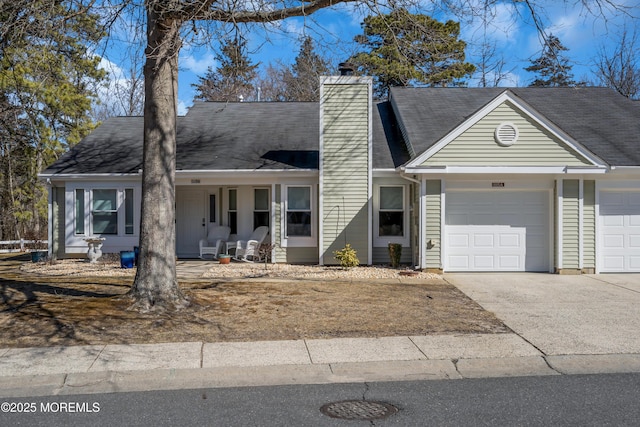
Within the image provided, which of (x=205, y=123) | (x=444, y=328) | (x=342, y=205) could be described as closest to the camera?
(x=444, y=328)

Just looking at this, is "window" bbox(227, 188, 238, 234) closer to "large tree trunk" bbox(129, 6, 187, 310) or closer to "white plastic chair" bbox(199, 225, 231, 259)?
"white plastic chair" bbox(199, 225, 231, 259)

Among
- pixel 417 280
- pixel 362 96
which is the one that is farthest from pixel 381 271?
pixel 362 96

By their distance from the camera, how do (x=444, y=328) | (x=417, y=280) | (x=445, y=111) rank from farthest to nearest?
(x=445, y=111) → (x=417, y=280) → (x=444, y=328)

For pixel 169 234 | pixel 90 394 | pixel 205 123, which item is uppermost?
pixel 205 123

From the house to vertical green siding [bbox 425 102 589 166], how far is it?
2 centimetres

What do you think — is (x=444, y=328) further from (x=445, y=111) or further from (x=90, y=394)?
(x=445, y=111)

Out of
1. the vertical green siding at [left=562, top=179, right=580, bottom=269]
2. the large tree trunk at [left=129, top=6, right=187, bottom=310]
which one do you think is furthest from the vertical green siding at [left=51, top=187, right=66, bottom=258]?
Result: the vertical green siding at [left=562, top=179, right=580, bottom=269]

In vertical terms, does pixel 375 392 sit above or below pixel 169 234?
below

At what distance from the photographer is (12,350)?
7000 mm

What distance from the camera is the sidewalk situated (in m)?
6.02

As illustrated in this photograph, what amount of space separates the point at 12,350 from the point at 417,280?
27.8 ft

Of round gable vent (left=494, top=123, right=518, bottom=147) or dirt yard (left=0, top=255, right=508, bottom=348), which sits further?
round gable vent (left=494, top=123, right=518, bottom=147)

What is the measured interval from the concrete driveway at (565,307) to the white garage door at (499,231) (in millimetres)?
488

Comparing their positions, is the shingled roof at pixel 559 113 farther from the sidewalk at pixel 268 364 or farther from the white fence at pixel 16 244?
the white fence at pixel 16 244
